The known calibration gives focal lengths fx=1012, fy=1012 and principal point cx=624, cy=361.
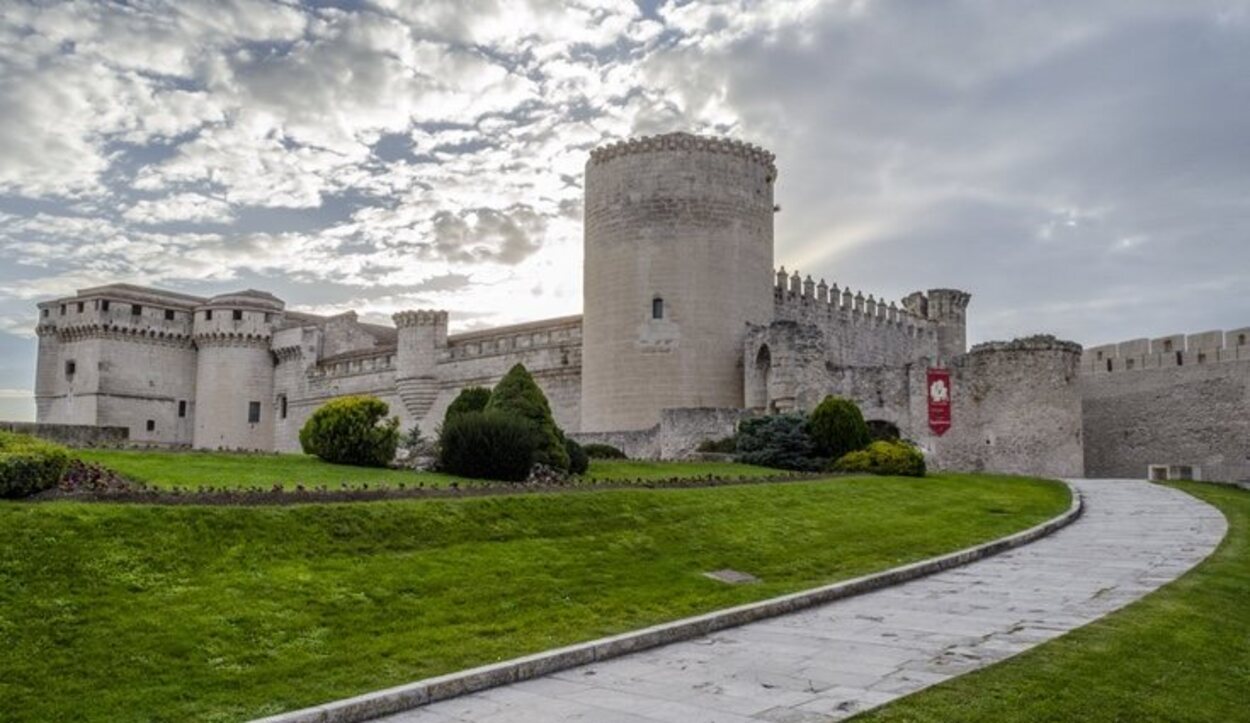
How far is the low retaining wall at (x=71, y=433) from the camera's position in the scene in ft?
71.3

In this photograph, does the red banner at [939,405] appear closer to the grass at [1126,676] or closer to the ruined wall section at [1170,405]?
the ruined wall section at [1170,405]

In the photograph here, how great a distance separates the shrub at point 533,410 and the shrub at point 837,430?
7826 millimetres

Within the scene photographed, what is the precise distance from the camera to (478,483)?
18203mm

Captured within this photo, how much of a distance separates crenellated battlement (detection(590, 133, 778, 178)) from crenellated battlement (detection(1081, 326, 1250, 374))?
619 inches

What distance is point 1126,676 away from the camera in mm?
7672

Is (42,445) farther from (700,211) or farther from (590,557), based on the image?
(700,211)

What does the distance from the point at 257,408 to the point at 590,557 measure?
53.2m

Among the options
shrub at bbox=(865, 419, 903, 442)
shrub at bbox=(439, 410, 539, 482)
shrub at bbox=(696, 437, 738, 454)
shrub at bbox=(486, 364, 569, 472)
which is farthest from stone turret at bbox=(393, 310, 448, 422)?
shrub at bbox=(439, 410, 539, 482)

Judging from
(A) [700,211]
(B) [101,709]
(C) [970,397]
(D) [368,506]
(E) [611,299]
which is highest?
(A) [700,211]

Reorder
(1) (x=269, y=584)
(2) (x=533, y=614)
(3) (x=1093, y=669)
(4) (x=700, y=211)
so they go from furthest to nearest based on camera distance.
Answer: (4) (x=700, y=211), (2) (x=533, y=614), (1) (x=269, y=584), (3) (x=1093, y=669)

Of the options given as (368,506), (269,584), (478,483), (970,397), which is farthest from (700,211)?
(269,584)

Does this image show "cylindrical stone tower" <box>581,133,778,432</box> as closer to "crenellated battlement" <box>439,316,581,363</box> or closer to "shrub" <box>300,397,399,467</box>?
"crenellated battlement" <box>439,316,581,363</box>

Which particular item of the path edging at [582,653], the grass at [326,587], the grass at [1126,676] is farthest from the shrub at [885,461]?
the grass at [1126,676]

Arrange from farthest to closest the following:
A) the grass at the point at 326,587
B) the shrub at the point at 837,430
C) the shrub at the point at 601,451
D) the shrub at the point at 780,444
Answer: the shrub at the point at 601,451, the shrub at the point at 837,430, the shrub at the point at 780,444, the grass at the point at 326,587
